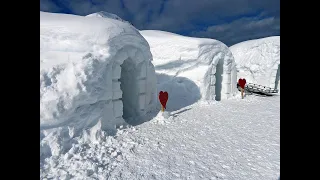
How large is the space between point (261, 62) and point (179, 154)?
64.2ft

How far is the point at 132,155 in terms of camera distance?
15.2ft

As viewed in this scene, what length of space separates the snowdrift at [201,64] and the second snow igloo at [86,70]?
18.3 feet

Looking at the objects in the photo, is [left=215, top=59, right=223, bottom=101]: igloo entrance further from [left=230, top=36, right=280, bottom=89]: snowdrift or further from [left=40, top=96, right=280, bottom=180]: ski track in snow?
[left=230, top=36, right=280, bottom=89]: snowdrift

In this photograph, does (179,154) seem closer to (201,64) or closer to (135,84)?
(135,84)

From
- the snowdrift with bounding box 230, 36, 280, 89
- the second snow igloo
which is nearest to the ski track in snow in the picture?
the second snow igloo

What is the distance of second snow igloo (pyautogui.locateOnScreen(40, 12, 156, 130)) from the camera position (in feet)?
14.8

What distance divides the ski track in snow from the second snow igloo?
775mm

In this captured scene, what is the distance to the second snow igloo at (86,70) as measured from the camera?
451cm

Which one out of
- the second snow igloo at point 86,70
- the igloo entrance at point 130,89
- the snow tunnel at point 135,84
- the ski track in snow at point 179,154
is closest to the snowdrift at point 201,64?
the snow tunnel at point 135,84

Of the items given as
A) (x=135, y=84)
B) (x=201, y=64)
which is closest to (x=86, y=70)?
(x=135, y=84)

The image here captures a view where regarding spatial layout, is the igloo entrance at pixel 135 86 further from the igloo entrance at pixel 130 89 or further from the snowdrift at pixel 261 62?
the snowdrift at pixel 261 62
